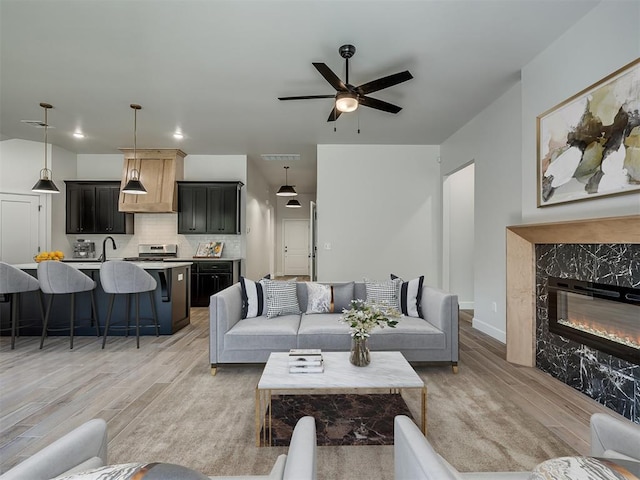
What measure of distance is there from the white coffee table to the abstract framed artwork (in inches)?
76.2

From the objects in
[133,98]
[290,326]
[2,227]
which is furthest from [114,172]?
[290,326]

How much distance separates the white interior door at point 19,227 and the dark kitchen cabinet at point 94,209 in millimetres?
534

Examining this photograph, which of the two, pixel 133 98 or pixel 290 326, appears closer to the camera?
pixel 290 326

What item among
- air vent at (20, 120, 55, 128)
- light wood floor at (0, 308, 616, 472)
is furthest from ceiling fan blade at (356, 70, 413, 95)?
air vent at (20, 120, 55, 128)

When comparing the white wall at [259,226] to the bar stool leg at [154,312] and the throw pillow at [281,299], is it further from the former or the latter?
the throw pillow at [281,299]

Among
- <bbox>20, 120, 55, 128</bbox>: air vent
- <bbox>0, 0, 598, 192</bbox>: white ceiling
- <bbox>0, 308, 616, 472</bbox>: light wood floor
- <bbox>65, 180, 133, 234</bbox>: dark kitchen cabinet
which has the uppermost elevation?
<bbox>0, 0, 598, 192</bbox>: white ceiling

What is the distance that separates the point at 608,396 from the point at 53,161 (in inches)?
333

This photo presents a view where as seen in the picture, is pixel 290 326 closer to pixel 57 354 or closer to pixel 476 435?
pixel 476 435

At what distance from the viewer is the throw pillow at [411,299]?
Result: 3.54m

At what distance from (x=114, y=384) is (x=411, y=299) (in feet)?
9.52

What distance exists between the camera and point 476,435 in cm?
209

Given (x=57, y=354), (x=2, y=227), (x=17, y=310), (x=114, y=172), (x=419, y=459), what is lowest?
(x=57, y=354)

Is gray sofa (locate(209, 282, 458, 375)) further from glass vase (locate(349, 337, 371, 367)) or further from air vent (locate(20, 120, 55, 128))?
air vent (locate(20, 120, 55, 128))

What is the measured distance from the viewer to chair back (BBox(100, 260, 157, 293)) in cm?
386
